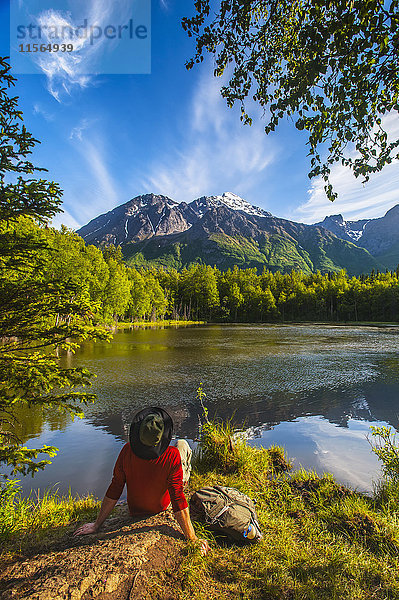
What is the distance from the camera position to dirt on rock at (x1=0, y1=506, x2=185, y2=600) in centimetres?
276

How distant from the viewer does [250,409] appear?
12.0 m

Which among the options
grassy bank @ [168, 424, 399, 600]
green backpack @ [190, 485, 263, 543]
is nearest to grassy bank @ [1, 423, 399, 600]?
grassy bank @ [168, 424, 399, 600]

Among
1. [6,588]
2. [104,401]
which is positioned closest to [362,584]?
[6,588]

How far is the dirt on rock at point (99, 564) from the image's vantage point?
9.05ft

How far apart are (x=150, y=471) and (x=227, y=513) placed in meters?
1.35

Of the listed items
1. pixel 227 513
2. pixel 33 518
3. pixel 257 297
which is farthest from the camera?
pixel 257 297

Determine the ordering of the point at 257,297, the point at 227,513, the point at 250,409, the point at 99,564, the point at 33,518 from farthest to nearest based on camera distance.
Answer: the point at 257,297
the point at 250,409
the point at 33,518
the point at 227,513
the point at 99,564

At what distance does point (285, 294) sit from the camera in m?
117

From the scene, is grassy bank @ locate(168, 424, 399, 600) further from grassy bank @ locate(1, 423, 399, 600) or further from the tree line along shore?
the tree line along shore

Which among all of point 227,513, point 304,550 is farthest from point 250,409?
point 304,550

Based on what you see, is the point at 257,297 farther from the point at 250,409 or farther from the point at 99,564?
the point at 99,564

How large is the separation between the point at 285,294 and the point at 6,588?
393 ft

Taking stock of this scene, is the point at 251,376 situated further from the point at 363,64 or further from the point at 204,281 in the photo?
the point at 204,281

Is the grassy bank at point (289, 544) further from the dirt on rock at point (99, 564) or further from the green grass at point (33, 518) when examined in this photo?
the dirt on rock at point (99, 564)
